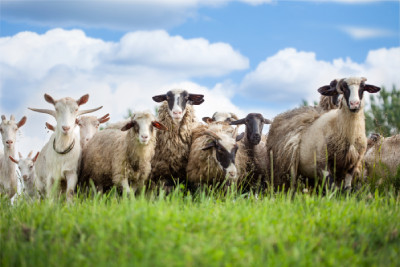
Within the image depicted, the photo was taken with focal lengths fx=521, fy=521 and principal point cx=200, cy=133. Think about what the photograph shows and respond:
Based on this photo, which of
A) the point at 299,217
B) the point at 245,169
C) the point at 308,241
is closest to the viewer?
the point at 308,241

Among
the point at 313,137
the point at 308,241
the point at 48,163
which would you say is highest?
the point at 313,137

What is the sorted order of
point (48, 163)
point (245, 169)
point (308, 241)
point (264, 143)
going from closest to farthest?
1. point (308, 241)
2. point (48, 163)
3. point (245, 169)
4. point (264, 143)

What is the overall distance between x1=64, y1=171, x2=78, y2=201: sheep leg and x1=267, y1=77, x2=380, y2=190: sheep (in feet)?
11.7

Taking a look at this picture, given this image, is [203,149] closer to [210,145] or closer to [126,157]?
[210,145]

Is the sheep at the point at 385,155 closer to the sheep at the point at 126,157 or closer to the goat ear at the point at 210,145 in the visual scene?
the goat ear at the point at 210,145

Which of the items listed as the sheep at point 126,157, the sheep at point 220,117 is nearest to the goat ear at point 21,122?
the sheep at point 126,157

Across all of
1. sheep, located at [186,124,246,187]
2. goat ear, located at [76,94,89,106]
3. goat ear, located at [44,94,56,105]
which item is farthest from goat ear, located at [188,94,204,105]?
goat ear, located at [44,94,56,105]

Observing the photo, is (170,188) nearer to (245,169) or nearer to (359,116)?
(245,169)

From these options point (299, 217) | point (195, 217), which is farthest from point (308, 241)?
point (195, 217)

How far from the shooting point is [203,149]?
9.59 meters

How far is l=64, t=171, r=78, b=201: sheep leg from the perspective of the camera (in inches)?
364

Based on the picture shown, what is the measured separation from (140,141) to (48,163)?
2033 millimetres

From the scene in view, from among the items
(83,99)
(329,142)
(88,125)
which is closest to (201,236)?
(329,142)

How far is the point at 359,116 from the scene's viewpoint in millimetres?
9055
